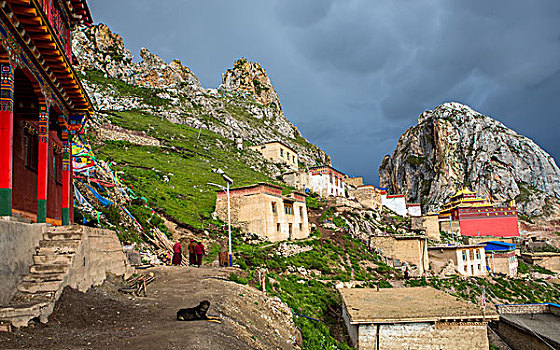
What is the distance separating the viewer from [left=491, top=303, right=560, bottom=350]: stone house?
22500 mm

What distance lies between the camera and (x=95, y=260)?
10.5m

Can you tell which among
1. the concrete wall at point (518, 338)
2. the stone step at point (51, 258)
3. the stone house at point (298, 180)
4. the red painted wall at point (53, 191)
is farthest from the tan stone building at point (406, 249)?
the stone step at point (51, 258)

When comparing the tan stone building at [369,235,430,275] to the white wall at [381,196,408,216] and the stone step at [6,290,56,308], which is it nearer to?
the white wall at [381,196,408,216]

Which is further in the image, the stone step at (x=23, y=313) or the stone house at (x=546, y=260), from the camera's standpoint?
the stone house at (x=546, y=260)

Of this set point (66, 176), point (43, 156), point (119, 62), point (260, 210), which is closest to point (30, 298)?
point (43, 156)

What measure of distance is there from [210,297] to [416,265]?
31.2 metres

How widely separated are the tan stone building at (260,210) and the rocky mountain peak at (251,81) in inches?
4050

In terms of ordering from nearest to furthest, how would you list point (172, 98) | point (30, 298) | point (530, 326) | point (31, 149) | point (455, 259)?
point (30, 298) < point (31, 149) < point (530, 326) < point (455, 259) < point (172, 98)

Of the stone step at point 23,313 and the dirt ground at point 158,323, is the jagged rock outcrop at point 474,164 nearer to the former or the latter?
the dirt ground at point 158,323

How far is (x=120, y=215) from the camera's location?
2259 cm

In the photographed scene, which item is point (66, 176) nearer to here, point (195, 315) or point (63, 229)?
point (63, 229)

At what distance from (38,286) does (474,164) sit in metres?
116

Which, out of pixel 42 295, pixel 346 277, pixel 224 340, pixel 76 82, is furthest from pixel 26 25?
pixel 346 277

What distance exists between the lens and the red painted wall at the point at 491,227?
65500mm
